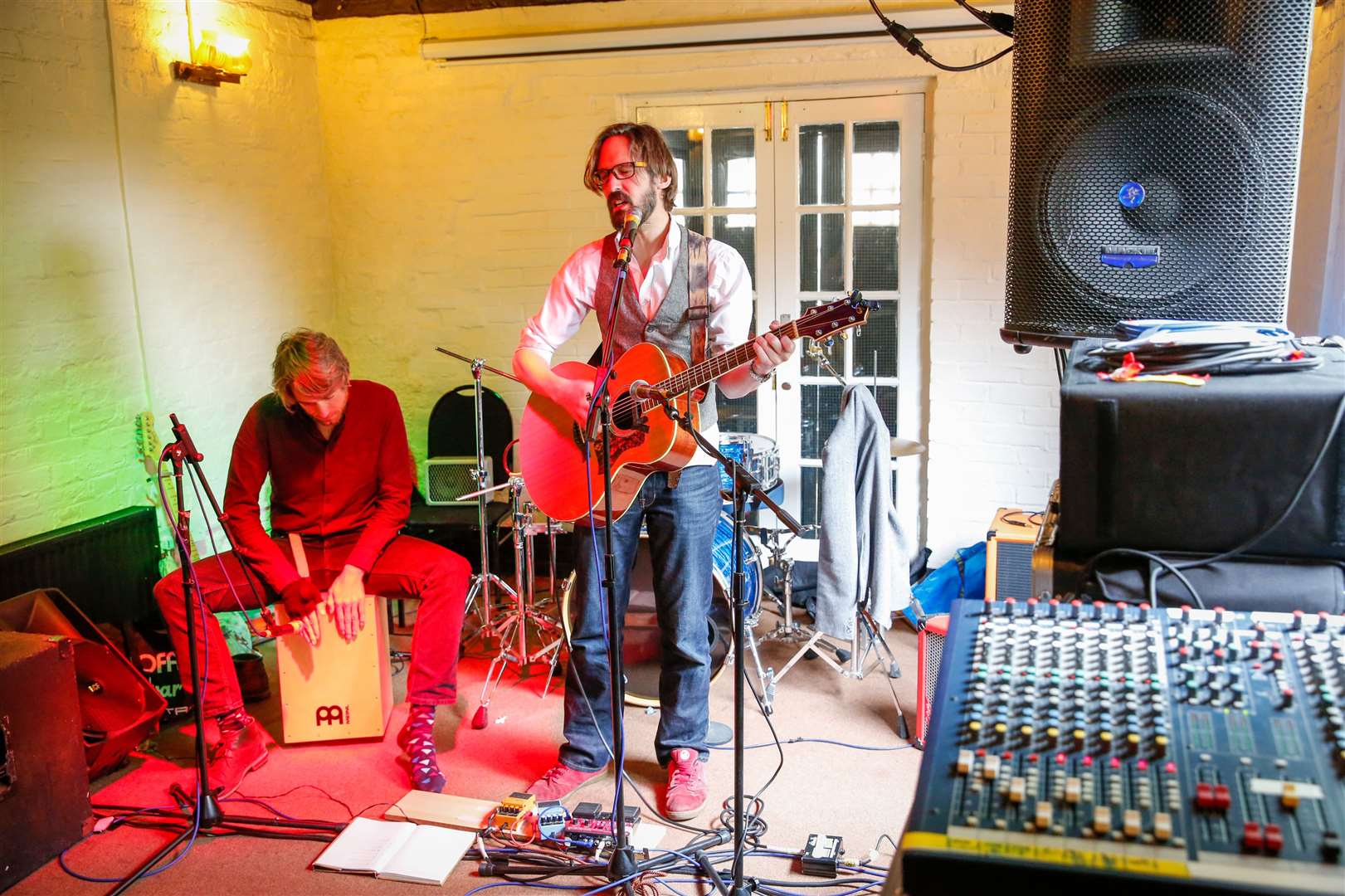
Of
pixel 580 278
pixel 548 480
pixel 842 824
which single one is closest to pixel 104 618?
pixel 548 480

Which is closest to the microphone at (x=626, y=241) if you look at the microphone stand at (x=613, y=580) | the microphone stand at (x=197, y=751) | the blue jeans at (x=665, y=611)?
the microphone stand at (x=613, y=580)

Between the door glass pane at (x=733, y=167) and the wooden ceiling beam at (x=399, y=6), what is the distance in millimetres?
905

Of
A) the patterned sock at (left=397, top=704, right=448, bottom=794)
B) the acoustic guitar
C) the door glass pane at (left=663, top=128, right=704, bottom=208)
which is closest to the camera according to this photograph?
the acoustic guitar

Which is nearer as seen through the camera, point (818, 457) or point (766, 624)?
point (766, 624)

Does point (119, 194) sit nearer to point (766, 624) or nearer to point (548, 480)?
point (548, 480)

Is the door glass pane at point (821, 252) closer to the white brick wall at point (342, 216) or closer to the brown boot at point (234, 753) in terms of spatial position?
the white brick wall at point (342, 216)

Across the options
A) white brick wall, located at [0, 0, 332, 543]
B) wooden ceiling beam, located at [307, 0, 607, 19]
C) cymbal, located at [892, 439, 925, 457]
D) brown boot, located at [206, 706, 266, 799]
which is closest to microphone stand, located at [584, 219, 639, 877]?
brown boot, located at [206, 706, 266, 799]

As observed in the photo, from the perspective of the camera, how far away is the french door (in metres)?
4.62

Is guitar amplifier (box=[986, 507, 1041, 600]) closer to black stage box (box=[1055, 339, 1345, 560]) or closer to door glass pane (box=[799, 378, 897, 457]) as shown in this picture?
door glass pane (box=[799, 378, 897, 457])

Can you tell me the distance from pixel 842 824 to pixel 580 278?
156 centimetres

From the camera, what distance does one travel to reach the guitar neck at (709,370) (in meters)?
2.55

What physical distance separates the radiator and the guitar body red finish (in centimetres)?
169

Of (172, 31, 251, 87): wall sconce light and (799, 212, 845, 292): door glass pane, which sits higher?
(172, 31, 251, 87): wall sconce light

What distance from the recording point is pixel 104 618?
382cm
